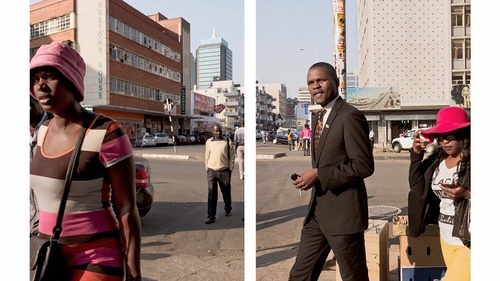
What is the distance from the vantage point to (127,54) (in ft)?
7.13

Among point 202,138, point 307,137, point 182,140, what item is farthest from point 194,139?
point 307,137

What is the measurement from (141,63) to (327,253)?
1389 millimetres

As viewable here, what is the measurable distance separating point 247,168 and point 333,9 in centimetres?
99

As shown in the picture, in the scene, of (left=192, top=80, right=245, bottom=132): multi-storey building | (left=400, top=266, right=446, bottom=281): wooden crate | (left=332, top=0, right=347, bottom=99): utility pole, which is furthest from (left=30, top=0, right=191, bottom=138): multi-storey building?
(left=400, top=266, right=446, bottom=281): wooden crate

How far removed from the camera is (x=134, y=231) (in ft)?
4.44

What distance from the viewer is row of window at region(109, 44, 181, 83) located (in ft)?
7.04

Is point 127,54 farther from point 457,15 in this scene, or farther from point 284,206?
point 284,206

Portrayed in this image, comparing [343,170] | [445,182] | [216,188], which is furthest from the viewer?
[216,188]

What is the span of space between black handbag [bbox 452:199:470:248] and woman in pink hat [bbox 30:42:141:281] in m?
1.35

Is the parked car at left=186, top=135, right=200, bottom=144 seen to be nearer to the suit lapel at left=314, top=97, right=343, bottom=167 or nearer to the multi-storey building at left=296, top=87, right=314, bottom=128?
the multi-storey building at left=296, top=87, right=314, bottom=128

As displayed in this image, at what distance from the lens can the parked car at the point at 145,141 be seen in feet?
7.22

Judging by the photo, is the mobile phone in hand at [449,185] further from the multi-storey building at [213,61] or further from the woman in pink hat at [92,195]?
the woman in pink hat at [92,195]

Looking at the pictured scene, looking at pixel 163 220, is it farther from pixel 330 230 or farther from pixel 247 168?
pixel 330 230

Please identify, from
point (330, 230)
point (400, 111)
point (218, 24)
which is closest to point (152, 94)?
point (218, 24)
